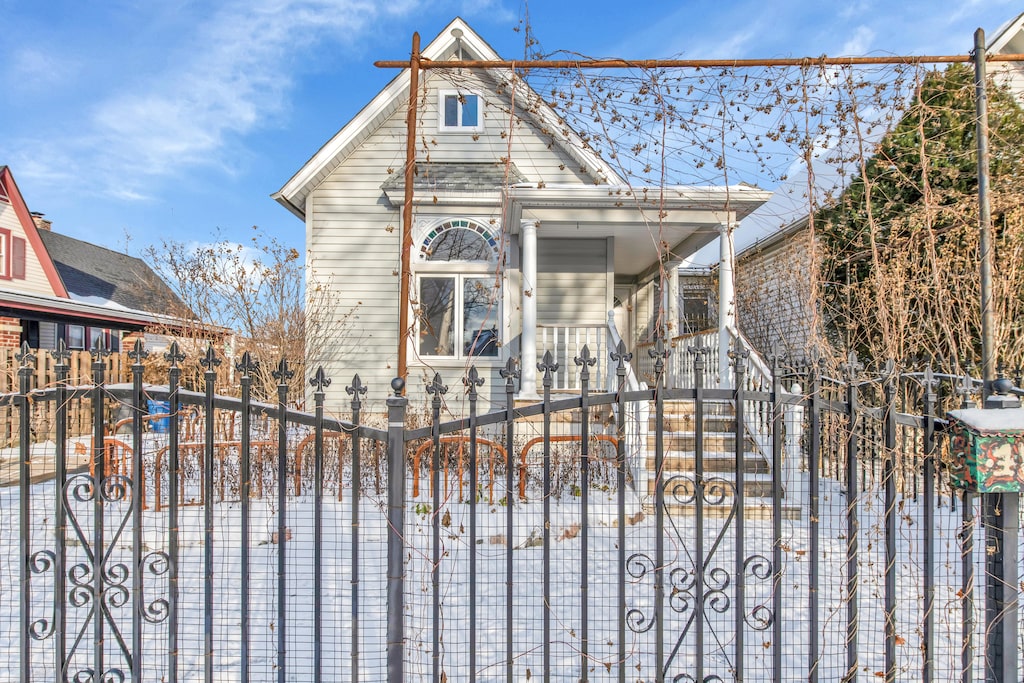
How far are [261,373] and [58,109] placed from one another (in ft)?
30.2

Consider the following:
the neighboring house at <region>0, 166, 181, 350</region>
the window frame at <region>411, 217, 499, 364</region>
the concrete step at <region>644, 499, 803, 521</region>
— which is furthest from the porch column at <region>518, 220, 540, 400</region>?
the neighboring house at <region>0, 166, 181, 350</region>

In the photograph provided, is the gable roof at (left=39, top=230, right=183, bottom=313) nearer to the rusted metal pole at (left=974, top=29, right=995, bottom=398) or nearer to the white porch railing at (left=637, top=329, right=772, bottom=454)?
the white porch railing at (left=637, top=329, right=772, bottom=454)

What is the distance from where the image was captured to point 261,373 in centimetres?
889

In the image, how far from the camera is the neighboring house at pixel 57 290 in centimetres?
A: 1380

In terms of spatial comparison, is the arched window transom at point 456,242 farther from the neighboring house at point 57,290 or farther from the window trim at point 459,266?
the neighboring house at point 57,290

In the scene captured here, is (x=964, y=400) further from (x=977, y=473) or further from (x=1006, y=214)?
(x=1006, y=214)

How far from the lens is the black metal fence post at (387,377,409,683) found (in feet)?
7.85

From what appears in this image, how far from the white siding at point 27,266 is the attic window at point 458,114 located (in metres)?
12.4

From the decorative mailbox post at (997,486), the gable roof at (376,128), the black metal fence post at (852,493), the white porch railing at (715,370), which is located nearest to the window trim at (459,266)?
the gable roof at (376,128)

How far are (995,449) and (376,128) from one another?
30.7ft

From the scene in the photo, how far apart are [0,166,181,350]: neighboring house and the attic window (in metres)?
6.95

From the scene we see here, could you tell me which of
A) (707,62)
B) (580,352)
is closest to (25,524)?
(707,62)

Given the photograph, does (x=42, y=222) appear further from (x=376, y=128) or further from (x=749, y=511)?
(x=749, y=511)

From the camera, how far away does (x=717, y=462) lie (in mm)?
5996
